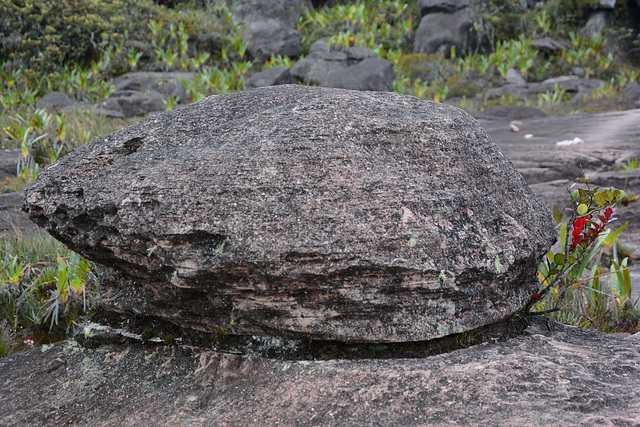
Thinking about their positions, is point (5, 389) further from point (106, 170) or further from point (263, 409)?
point (263, 409)

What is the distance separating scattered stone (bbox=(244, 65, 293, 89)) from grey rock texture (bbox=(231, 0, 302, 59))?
3326 millimetres

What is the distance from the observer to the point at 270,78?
43.2 feet

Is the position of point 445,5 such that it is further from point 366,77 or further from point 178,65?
point 178,65

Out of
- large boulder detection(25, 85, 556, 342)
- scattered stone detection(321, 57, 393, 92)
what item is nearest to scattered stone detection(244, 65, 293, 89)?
scattered stone detection(321, 57, 393, 92)

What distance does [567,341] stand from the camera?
2.01m

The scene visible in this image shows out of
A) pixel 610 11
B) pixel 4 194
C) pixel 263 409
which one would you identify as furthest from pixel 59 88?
pixel 610 11

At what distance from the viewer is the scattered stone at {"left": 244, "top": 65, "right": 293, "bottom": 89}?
13.0 metres

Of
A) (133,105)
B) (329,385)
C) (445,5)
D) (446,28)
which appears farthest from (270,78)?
(329,385)

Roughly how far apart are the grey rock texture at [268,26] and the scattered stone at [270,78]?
10.9 ft

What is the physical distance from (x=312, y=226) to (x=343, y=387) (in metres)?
0.59

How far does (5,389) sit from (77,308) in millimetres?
1311

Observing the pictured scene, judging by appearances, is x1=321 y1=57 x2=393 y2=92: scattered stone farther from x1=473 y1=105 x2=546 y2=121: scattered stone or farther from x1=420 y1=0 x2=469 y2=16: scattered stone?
x1=420 y1=0 x2=469 y2=16: scattered stone

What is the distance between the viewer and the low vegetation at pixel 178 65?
10.7 ft

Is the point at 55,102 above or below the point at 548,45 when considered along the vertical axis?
below
